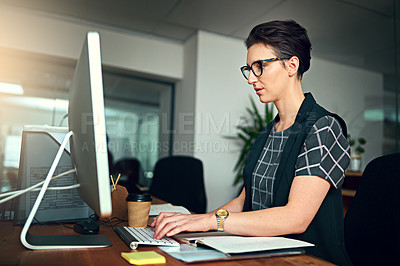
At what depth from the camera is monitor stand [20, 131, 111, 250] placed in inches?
32.4

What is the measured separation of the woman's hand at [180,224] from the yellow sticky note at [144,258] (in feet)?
0.54

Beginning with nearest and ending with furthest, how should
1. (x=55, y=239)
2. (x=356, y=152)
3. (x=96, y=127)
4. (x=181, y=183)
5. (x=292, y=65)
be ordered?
(x=96, y=127) → (x=55, y=239) → (x=292, y=65) → (x=181, y=183) → (x=356, y=152)

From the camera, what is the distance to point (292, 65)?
4.41 ft

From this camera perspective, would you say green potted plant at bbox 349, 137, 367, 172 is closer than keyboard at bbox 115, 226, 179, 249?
No

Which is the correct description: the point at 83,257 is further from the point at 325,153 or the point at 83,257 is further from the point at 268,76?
the point at 268,76

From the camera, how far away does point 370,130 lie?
370 centimetres

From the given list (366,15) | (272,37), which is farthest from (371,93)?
(272,37)

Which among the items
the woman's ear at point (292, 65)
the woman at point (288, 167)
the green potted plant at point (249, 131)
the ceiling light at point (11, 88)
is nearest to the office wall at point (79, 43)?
the ceiling light at point (11, 88)

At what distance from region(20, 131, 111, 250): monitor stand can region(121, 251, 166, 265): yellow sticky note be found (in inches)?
6.4

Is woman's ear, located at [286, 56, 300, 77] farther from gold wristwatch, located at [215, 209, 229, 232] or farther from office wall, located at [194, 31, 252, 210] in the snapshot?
office wall, located at [194, 31, 252, 210]

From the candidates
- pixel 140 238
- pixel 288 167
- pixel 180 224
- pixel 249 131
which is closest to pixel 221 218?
pixel 180 224

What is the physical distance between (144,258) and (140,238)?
19 cm

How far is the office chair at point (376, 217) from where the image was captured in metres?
1.04

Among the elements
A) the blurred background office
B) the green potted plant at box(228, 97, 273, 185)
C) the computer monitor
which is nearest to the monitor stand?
the computer monitor
